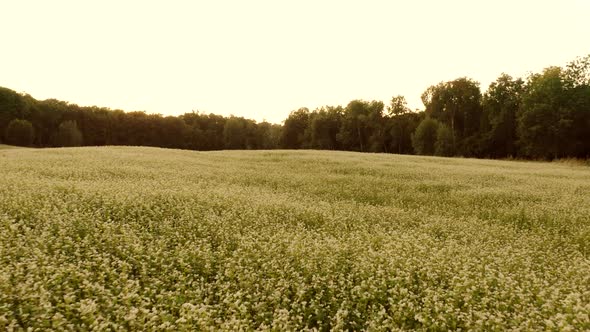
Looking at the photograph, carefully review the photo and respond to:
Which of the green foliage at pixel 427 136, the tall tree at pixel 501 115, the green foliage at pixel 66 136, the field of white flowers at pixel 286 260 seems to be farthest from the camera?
the green foliage at pixel 66 136

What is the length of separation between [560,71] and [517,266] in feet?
236

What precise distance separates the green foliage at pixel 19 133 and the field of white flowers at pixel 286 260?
72.3 m

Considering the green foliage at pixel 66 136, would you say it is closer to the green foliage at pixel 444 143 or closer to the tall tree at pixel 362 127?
the tall tree at pixel 362 127

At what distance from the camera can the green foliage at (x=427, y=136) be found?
78.3 metres

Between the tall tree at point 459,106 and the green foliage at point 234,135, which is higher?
the tall tree at point 459,106

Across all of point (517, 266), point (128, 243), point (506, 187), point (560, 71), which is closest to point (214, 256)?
point (128, 243)

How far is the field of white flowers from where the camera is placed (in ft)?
17.8

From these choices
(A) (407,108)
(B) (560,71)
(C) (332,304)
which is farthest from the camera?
(A) (407,108)

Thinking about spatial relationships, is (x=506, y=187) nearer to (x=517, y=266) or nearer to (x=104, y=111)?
(x=517, y=266)

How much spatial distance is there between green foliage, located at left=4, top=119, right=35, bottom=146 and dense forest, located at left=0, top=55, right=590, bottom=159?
0.16 meters

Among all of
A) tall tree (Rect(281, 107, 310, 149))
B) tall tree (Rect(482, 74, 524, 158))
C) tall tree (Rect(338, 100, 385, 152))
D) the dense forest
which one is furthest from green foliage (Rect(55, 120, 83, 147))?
tall tree (Rect(482, 74, 524, 158))

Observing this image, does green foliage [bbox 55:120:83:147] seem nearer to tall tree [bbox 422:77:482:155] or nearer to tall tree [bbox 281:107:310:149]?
tall tree [bbox 281:107:310:149]

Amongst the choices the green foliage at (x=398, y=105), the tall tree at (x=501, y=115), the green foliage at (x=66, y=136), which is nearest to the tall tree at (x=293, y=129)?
the green foliage at (x=398, y=105)

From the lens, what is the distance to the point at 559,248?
9695mm
